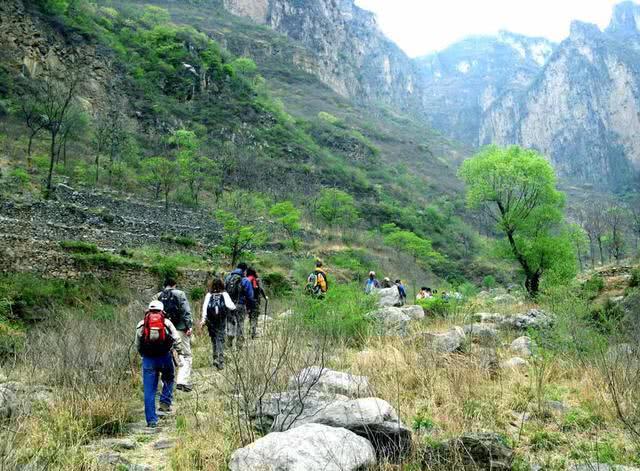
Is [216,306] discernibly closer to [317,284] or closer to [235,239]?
[317,284]

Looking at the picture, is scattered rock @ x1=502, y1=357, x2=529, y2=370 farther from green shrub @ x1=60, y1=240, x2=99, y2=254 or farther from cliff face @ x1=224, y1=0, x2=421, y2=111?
cliff face @ x1=224, y1=0, x2=421, y2=111

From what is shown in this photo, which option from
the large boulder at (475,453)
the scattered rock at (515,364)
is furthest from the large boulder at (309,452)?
the scattered rock at (515,364)

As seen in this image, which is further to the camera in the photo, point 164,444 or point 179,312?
point 179,312

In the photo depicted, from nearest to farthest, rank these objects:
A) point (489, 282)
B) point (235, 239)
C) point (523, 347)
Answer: point (523, 347)
point (235, 239)
point (489, 282)

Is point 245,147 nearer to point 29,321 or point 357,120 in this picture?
point 29,321

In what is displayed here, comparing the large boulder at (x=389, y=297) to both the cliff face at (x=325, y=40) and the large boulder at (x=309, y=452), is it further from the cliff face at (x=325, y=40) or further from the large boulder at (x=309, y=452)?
the cliff face at (x=325, y=40)

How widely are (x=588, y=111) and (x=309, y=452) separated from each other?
17135 centimetres

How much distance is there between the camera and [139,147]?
1607 inches

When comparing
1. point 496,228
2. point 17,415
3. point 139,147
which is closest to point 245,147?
point 139,147

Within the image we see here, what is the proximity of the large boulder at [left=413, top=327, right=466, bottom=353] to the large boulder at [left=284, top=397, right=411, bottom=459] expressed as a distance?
7.81ft

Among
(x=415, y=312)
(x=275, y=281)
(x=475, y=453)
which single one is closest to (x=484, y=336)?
(x=415, y=312)

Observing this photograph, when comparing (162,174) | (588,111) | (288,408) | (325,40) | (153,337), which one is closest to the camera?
(288,408)

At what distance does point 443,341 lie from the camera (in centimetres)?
624

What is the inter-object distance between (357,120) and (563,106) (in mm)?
86575
